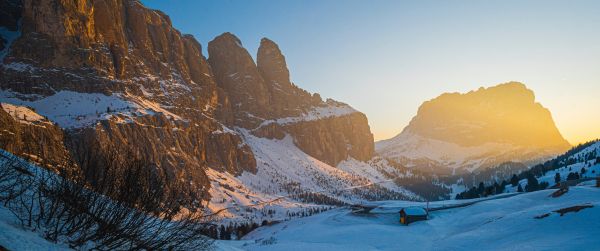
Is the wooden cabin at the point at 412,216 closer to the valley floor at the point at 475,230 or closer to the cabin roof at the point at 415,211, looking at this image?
the cabin roof at the point at 415,211

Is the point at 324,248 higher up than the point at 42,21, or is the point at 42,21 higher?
the point at 42,21

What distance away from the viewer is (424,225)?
64.3 metres

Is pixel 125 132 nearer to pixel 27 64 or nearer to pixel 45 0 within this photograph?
pixel 27 64

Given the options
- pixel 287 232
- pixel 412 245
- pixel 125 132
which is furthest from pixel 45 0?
pixel 412 245

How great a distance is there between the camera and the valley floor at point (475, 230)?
115 feet

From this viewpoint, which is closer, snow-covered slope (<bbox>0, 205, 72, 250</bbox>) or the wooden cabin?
snow-covered slope (<bbox>0, 205, 72, 250</bbox>)

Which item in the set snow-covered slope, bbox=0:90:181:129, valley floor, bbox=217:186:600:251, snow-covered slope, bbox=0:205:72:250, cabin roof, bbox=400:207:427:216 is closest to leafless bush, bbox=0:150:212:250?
snow-covered slope, bbox=0:205:72:250

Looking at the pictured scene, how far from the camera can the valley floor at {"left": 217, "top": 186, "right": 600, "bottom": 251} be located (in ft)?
115

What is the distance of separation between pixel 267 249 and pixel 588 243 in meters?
33.7

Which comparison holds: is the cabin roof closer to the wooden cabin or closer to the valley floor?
the wooden cabin

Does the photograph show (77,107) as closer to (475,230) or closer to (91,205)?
(475,230)

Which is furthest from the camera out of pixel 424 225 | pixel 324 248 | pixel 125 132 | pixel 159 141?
pixel 159 141

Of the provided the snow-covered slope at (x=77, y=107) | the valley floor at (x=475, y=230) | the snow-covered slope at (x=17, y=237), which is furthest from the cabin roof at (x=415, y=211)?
the snow-covered slope at (x=77, y=107)

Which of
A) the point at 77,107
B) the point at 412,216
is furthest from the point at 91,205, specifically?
the point at 77,107
